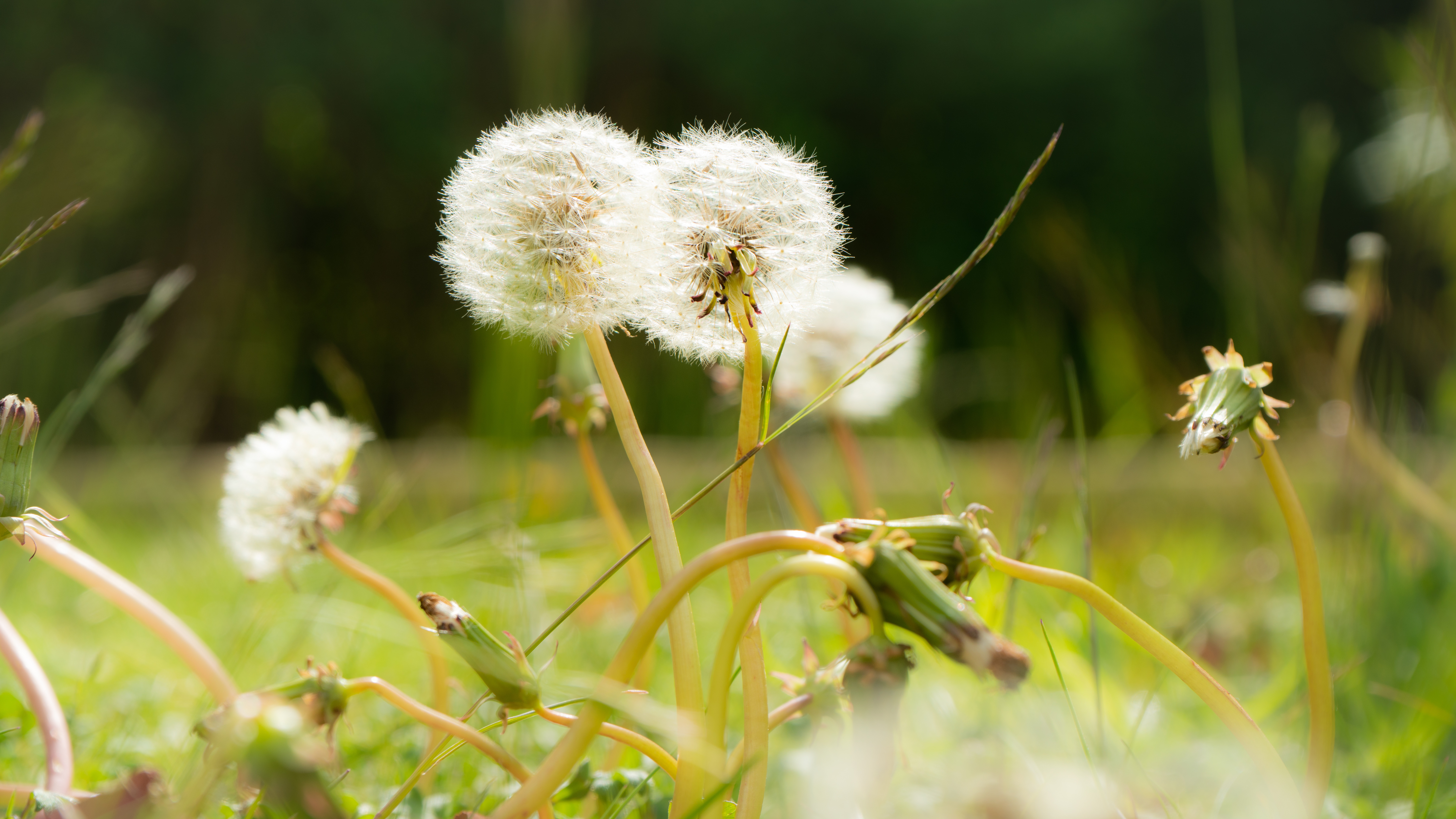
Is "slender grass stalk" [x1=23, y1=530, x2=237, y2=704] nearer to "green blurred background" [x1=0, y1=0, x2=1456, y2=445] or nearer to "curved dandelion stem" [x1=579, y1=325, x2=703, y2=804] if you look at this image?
"curved dandelion stem" [x1=579, y1=325, x2=703, y2=804]

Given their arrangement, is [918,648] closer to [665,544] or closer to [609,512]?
[609,512]

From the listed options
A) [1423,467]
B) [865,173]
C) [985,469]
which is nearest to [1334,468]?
[1423,467]

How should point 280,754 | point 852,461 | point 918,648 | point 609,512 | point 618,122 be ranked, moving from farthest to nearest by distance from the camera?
point 618,122, point 918,648, point 852,461, point 609,512, point 280,754

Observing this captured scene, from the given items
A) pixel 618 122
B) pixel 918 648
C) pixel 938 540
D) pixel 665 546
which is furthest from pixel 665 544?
pixel 618 122

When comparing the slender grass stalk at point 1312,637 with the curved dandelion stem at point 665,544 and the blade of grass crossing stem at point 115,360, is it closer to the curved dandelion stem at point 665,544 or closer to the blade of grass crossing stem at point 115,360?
the curved dandelion stem at point 665,544

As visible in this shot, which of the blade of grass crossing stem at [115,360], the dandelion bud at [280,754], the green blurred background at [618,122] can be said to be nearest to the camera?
the dandelion bud at [280,754]

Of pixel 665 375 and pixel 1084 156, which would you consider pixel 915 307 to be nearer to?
pixel 665 375

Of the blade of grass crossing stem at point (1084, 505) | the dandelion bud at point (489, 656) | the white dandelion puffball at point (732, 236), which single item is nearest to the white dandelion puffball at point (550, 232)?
the white dandelion puffball at point (732, 236)
